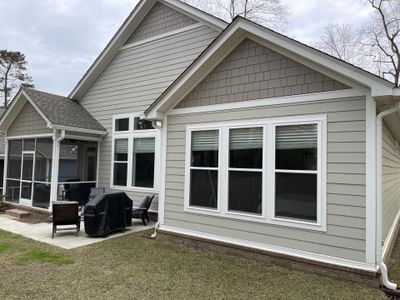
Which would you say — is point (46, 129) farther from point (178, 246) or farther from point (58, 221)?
point (178, 246)

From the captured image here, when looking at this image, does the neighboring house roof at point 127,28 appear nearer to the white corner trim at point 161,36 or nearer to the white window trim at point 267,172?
the white corner trim at point 161,36

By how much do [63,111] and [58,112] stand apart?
0.33 meters

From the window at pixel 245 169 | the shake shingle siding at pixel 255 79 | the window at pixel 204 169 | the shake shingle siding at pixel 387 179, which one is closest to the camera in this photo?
the shake shingle siding at pixel 255 79

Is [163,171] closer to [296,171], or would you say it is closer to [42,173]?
[296,171]

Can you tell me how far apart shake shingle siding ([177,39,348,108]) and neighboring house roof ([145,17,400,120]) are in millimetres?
117

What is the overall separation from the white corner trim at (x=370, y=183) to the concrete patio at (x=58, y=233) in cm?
580

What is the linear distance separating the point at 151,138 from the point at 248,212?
17.1 ft

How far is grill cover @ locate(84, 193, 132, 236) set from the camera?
780 cm

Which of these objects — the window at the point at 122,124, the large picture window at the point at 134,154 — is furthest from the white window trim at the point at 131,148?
the window at the point at 122,124

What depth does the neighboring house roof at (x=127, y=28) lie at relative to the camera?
373 inches

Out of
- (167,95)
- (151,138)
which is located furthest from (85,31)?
(167,95)

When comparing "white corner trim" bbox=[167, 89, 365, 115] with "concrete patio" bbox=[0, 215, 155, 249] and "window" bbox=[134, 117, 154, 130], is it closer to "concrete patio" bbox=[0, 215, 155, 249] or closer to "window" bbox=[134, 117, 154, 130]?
"window" bbox=[134, 117, 154, 130]

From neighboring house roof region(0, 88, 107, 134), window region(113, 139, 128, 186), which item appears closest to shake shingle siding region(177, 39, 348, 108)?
window region(113, 139, 128, 186)

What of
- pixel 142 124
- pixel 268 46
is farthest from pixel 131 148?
pixel 268 46
